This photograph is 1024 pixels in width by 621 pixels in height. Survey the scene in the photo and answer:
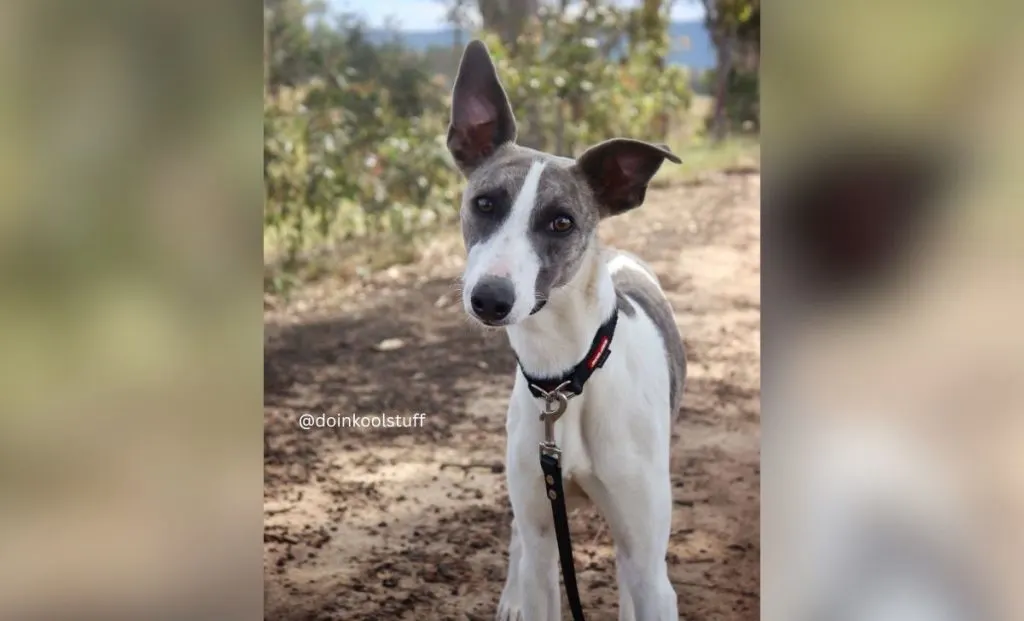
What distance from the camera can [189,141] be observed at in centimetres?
203

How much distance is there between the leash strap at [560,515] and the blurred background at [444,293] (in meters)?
0.15

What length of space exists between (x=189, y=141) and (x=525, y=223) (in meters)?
0.83

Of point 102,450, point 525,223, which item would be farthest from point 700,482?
point 102,450

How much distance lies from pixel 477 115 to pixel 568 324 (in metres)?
0.45

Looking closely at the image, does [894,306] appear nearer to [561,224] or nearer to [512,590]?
[561,224]

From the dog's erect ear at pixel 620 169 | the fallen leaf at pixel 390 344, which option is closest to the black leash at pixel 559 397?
the dog's erect ear at pixel 620 169

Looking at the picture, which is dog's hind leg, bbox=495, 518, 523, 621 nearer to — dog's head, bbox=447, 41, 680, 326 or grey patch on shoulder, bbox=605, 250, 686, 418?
grey patch on shoulder, bbox=605, 250, 686, 418

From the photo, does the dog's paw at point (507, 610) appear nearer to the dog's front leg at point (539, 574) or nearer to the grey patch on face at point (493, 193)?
the dog's front leg at point (539, 574)

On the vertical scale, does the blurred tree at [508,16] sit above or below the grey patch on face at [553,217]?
above

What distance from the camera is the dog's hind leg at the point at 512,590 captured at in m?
2.03

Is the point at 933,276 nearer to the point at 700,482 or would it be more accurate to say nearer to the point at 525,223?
the point at 700,482

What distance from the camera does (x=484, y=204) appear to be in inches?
67.6

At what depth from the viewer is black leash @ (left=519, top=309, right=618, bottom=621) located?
5.90 feet

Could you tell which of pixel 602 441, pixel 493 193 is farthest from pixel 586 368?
pixel 493 193
